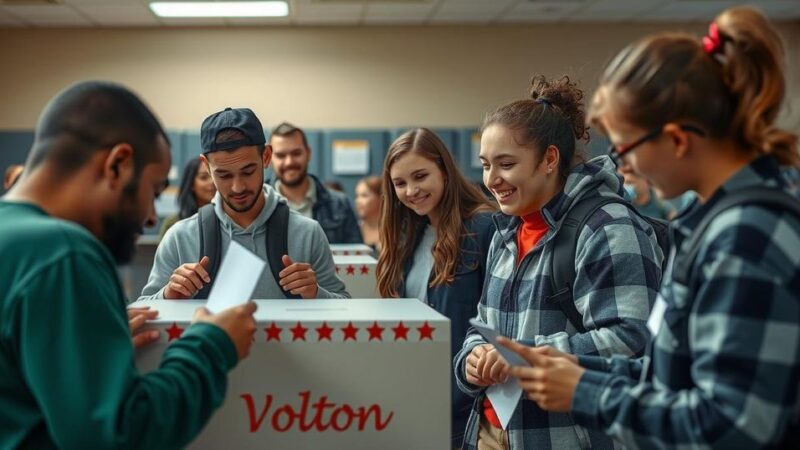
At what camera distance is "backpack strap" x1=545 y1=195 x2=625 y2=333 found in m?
1.53

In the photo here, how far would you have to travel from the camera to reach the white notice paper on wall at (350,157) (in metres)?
6.70

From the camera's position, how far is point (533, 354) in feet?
3.75

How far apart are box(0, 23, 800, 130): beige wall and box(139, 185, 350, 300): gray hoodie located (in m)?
5.02

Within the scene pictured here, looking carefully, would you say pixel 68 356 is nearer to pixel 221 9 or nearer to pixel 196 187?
pixel 196 187

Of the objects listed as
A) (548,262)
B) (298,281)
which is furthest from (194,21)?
(548,262)

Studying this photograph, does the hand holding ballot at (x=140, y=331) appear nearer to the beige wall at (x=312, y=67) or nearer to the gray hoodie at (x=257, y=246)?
the gray hoodie at (x=257, y=246)

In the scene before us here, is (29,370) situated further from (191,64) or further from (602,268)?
(191,64)

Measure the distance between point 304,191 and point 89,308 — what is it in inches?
111

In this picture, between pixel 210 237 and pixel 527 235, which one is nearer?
pixel 527 235

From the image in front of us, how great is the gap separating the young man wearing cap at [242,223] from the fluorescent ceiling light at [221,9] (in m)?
4.46

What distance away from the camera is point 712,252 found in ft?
3.01

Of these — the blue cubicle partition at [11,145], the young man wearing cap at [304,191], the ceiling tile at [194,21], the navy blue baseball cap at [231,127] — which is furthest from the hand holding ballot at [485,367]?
the blue cubicle partition at [11,145]

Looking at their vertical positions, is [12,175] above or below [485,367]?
above

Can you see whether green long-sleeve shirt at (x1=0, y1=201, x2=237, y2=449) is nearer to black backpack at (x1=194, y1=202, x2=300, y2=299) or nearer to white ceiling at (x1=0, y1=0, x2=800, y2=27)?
black backpack at (x1=194, y1=202, x2=300, y2=299)
